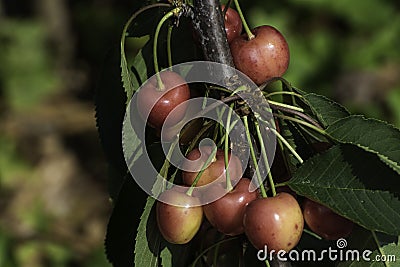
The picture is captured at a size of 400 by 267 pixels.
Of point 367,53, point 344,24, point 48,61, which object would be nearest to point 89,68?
point 48,61

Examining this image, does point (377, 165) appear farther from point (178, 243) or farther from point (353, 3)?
point (353, 3)

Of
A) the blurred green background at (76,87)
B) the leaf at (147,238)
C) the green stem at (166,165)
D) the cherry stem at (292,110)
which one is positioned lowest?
the blurred green background at (76,87)

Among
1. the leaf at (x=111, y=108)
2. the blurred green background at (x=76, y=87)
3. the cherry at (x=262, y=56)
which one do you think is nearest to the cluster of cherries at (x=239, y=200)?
the cherry at (x=262, y=56)

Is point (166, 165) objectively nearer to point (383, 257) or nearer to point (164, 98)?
point (164, 98)

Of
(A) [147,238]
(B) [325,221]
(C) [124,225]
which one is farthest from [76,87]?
(B) [325,221]

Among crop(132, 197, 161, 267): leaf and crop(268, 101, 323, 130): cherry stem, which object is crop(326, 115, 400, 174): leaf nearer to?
crop(268, 101, 323, 130): cherry stem

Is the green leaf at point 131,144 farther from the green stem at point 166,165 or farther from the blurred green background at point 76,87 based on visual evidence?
the blurred green background at point 76,87
